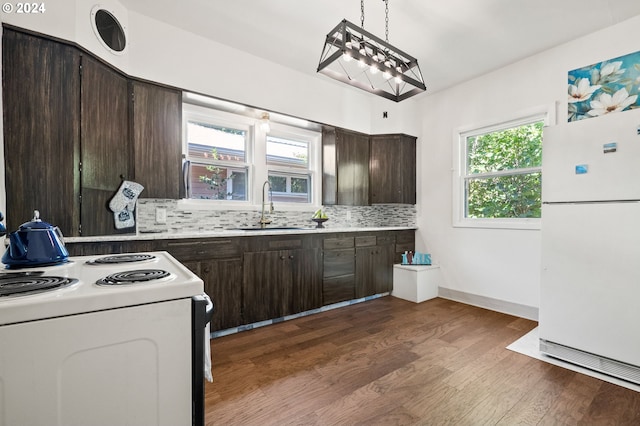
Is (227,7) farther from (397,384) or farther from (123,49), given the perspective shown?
(397,384)

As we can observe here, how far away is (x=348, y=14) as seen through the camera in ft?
8.66

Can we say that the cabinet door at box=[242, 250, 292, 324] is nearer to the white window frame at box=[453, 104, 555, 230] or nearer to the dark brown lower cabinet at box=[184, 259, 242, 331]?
the dark brown lower cabinet at box=[184, 259, 242, 331]

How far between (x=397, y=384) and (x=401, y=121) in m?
3.50

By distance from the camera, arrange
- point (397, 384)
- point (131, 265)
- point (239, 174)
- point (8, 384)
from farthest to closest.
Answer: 1. point (239, 174)
2. point (397, 384)
3. point (131, 265)
4. point (8, 384)

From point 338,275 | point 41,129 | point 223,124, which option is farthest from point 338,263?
point 41,129

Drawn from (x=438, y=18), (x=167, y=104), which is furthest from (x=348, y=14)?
(x=167, y=104)

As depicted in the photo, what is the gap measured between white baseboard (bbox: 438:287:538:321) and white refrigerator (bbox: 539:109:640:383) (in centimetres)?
101

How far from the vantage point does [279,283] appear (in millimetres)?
3049

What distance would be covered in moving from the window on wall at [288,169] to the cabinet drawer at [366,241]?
34.7 inches

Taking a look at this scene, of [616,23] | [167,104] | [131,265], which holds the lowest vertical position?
[131,265]

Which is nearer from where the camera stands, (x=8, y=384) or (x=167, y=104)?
(x=8, y=384)

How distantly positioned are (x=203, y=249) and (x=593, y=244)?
9.96ft

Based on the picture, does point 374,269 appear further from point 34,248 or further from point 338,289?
point 34,248

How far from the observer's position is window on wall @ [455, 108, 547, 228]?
332 cm
